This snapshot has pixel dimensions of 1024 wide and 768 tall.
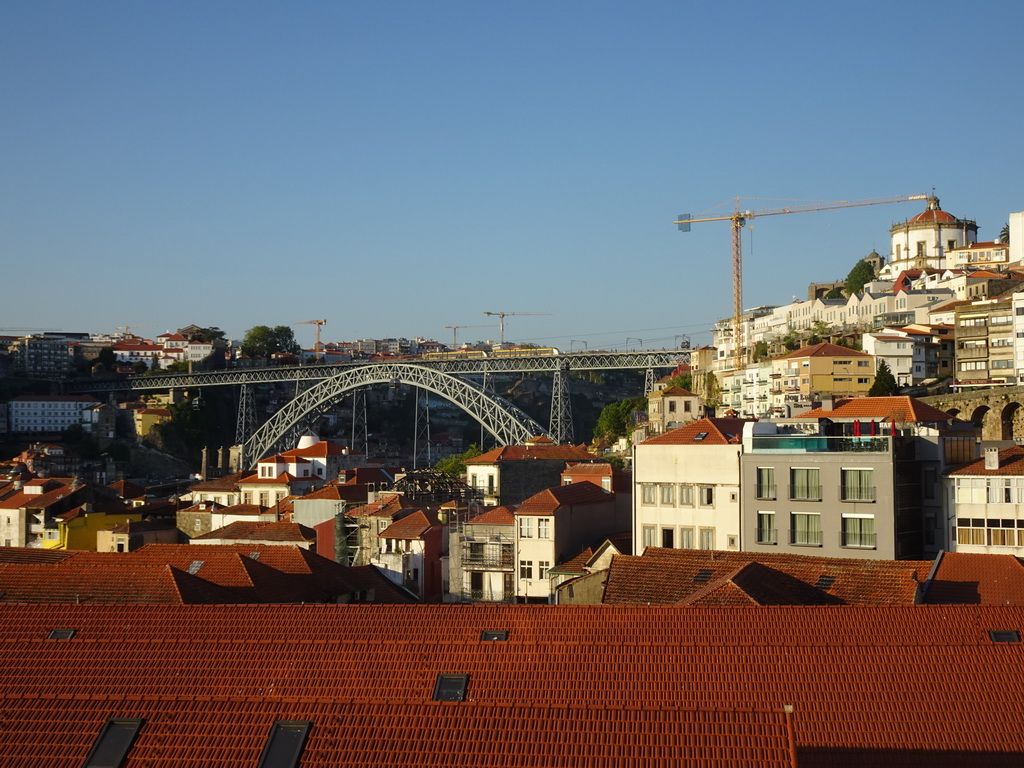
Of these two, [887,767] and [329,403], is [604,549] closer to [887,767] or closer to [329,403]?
[887,767]

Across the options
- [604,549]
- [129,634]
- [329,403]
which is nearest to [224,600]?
[129,634]

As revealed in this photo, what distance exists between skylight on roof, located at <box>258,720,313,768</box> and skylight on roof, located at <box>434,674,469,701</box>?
3084 millimetres

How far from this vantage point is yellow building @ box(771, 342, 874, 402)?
7131 cm

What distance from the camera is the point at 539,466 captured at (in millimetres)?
54812

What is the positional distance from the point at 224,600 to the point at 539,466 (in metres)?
29.8

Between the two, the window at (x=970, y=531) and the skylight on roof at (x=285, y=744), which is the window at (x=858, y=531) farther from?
the skylight on roof at (x=285, y=744)

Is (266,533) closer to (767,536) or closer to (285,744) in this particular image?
(767,536)

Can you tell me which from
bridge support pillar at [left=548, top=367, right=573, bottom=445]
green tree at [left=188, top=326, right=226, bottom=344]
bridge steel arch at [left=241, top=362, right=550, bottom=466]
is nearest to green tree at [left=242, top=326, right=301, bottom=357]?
green tree at [left=188, top=326, right=226, bottom=344]

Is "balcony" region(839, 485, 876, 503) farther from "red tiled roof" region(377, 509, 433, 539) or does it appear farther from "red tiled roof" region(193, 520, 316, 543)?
"red tiled roof" region(193, 520, 316, 543)

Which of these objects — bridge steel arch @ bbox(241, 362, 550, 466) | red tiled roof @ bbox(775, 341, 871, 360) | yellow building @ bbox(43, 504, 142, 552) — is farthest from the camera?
bridge steel arch @ bbox(241, 362, 550, 466)

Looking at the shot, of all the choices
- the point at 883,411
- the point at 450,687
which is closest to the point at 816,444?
the point at 883,411

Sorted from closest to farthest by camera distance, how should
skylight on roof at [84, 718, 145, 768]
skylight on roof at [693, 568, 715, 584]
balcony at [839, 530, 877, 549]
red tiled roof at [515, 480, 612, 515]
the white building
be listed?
1. skylight on roof at [84, 718, 145, 768]
2. skylight on roof at [693, 568, 715, 584]
3. balcony at [839, 530, 877, 549]
4. the white building
5. red tiled roof at [515, 480, 612, 515]

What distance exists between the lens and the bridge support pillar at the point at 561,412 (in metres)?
99.8

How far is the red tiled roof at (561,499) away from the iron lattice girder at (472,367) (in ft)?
219
